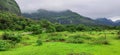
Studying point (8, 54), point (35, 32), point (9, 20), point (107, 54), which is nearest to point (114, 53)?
point (107, 54)

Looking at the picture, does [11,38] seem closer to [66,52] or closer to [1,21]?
[66,52]

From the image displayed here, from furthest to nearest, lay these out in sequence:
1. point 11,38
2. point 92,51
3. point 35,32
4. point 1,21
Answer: point 1,21, point 35,32, point 11,38, point 92,51

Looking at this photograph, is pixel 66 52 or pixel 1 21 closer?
pixel 66 52

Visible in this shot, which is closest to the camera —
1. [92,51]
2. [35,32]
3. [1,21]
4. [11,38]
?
[92,51]

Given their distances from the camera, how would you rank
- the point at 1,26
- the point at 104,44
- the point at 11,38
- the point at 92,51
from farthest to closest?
1. the point at 1,26
2. the point at 11,38
3. the point at 104,44
4. the point at 92,51

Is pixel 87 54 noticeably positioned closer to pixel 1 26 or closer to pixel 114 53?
pixel 114 53

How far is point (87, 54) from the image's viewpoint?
42156 millimetres

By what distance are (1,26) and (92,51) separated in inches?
3642

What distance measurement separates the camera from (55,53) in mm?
43219

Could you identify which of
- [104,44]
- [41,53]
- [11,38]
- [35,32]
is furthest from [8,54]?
[35,32]

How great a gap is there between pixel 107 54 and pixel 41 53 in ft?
37.5

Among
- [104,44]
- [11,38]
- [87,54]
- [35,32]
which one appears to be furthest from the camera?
[35,32]

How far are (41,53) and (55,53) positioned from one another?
7.98 ft

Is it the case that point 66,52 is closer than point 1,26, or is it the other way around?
point 66,52
